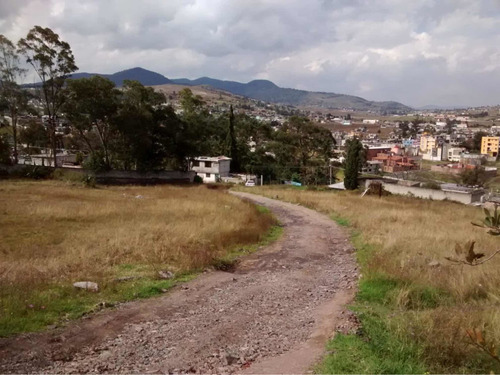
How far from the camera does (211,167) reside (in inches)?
1925

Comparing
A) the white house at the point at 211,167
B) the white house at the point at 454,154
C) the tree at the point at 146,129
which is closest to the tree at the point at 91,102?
the tree at the point at 146,129

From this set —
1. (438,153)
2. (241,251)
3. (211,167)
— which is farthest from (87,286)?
(438,153)

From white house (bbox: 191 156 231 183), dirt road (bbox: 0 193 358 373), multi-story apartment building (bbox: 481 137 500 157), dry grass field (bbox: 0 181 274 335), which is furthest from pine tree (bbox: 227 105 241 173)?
multi-story apartment building (bbox: 481 137 500 157)

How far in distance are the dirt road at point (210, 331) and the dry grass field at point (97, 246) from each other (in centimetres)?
68

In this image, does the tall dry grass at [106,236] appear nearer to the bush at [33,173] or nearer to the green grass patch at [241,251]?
the green grass patch at [241,251]

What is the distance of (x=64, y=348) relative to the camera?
18.2 ft

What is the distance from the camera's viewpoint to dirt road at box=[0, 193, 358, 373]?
5109 millimetres

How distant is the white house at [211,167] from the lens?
160ft

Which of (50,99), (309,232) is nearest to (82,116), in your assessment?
(50,99)

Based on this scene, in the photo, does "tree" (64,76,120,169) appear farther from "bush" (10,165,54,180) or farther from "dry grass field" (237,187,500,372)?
"dry grass field" (237,187,500,372)

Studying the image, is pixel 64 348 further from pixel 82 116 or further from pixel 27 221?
pixel 82 116

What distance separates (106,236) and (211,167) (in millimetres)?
36308

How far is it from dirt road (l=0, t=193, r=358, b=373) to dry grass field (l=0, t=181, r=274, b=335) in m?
0.68

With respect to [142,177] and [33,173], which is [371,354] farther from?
[142,177]
